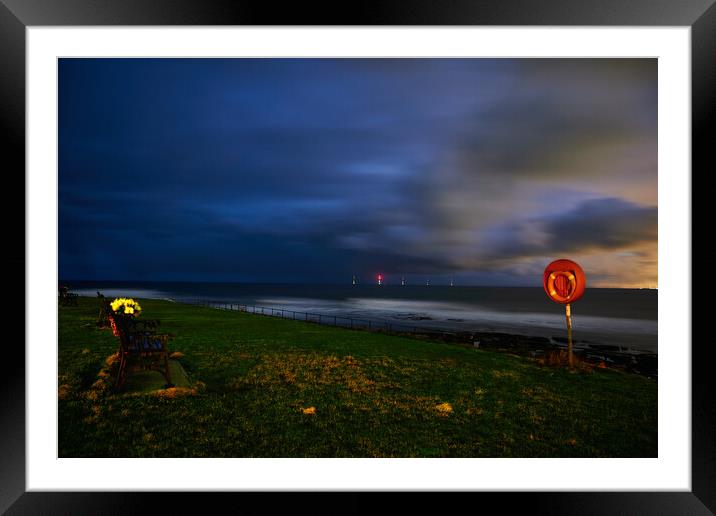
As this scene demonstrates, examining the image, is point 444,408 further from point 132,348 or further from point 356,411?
point 132,348

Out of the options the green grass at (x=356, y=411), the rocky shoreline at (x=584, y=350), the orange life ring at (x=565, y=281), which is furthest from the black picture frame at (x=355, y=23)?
the rocky shoreline at (x=584, y=350)

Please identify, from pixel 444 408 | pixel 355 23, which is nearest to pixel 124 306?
pixel 444 408

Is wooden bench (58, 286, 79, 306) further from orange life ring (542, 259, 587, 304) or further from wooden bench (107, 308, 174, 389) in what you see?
orange life ring (542, 259, 587, 304)

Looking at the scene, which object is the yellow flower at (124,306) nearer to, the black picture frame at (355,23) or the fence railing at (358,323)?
the black picture frame at (355,23)

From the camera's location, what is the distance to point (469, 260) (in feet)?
132

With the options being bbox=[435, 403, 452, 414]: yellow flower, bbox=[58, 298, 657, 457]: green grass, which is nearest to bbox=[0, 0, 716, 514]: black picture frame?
bbox=[58, 298, 657, 457]: green grass

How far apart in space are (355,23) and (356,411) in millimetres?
2637

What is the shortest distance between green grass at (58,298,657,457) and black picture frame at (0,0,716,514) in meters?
0.57

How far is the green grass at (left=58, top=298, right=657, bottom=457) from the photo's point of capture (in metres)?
2.31

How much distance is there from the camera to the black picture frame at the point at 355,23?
5.13 ft

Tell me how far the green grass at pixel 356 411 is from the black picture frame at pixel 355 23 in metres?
0.57

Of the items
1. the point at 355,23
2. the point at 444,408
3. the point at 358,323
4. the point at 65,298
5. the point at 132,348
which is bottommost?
the point at 358,323

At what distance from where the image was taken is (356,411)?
2.97 m

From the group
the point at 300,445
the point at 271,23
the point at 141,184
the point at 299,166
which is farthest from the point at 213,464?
the point at 141,184
